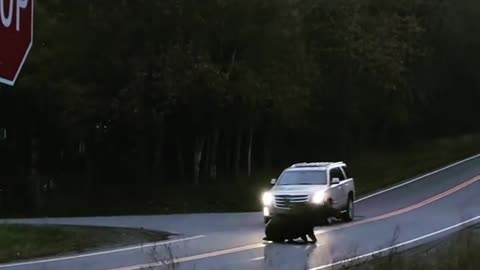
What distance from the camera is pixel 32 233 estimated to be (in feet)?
72.5

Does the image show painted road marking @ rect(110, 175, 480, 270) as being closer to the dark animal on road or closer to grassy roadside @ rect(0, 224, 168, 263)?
the dark animal on road

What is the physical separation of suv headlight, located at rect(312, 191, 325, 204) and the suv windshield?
0.93 meters

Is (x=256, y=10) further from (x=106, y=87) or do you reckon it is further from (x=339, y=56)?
(x=339, y=56)

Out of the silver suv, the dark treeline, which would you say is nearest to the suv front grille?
the silver suv

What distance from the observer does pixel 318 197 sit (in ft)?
Result: 88.4

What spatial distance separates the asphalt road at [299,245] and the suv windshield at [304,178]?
1655 millimetres

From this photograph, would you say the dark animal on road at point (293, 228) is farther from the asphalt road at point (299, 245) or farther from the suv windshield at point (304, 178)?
the suv windshield at point (304, 178)

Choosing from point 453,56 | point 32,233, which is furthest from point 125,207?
point 453,56

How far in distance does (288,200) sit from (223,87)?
15.0 metres

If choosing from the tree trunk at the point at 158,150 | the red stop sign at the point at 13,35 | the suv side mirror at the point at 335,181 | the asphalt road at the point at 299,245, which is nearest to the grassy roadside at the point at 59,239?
the asphalt road at the point at 299,245

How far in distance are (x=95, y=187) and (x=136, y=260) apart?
1331 inches

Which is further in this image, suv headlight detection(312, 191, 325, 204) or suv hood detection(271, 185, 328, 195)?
suv hood detection(271, 185, 328, 195)

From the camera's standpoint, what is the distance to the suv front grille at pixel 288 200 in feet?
88.1

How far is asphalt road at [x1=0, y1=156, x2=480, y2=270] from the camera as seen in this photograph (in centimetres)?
1577
